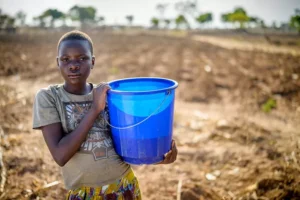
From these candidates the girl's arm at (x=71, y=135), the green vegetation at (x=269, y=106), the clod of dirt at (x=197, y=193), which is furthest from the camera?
the green vegetation at (x=269, y=106)

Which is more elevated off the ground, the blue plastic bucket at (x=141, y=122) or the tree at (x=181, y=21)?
the tree at (x=181, y=21)

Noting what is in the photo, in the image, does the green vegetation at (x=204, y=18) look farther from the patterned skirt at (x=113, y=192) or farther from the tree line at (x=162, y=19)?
the patterned skirt at (x=113, y=192)

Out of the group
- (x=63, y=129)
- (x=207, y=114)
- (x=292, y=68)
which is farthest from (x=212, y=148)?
(x=292, y=68)

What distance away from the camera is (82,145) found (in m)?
1.39

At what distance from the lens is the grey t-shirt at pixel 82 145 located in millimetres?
1355

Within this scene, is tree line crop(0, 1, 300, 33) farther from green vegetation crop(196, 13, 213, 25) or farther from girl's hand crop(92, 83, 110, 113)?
girl's hand crop(92, 83, 110, 113)

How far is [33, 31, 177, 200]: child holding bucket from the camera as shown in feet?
4.24

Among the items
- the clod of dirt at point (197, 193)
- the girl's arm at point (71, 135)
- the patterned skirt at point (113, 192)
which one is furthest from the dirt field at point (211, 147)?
the girl's arm at point (71, 135)

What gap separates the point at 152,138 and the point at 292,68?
33.6ft

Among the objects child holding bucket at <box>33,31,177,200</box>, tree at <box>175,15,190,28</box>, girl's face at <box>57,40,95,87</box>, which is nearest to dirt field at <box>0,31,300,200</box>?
child holding bucket at <box>33,31,177,200</box>

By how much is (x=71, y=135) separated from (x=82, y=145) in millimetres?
142

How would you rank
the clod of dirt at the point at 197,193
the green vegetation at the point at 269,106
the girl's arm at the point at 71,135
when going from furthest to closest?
the green vegetation at the point at 269,106, the clod of dirt at the point at 197,193, the girl's arm at the point at 71,135

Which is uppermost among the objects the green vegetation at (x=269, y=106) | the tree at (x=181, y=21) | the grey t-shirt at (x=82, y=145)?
the tree at (x=181, y=21)

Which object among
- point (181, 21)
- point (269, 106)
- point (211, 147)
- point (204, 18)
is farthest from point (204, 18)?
point (211, 147)
